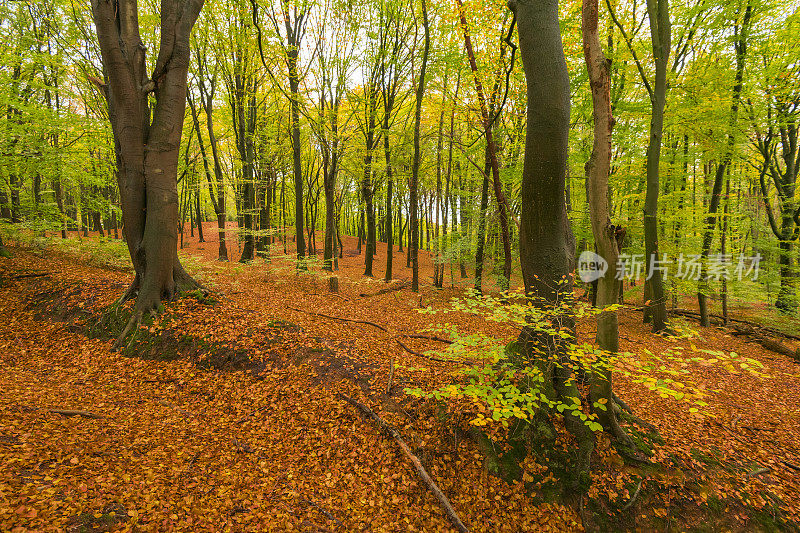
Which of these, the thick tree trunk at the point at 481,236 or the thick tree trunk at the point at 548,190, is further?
the thick tree trunk at the point at 481,236

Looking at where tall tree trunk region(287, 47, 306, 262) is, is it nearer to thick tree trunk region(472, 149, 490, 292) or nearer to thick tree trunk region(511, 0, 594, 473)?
thick tree trunk region(472, 149, 490, 292)

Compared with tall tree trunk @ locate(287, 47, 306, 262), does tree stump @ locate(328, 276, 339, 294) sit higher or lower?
lower

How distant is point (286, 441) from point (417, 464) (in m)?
1.95

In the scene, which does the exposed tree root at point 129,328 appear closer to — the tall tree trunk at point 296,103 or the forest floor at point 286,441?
the forest floor at point 286,441

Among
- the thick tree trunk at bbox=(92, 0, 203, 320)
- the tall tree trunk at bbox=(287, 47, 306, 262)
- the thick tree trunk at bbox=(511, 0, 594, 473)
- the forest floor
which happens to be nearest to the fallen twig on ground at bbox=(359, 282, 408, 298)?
the tall tree trunk at bbox=(287, 47, 306, 262)

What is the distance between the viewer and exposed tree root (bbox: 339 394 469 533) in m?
3.37

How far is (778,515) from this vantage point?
3469mm

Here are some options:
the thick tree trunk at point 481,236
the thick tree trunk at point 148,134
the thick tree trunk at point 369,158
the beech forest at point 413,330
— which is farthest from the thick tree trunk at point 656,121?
the thick tree trunk at point 148,134

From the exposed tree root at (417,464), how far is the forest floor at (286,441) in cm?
10

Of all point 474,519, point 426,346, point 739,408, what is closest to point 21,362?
point 426,346

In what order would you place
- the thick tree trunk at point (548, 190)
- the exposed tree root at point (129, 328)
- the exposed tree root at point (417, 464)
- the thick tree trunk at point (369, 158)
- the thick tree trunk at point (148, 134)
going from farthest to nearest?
the thick tree trunk at point (369, 158)
the thick tree trunk at point (148, 134)
the exposed tree root at point (129, 328)
the thick tree trunk at point (548, 190)
the exposed tree root at point (417, 464)

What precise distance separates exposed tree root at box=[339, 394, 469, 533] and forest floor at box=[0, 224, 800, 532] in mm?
102

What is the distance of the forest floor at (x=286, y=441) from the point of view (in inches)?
118

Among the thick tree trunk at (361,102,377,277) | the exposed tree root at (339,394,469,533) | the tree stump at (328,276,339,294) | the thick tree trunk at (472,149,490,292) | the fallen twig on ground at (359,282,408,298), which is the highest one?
the thick tree trunk at (361,102,377,277)
